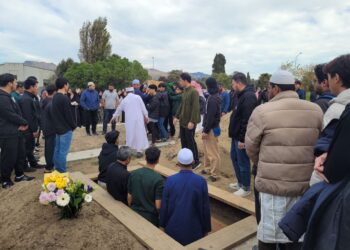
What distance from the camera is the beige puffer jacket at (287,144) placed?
8.13 feet

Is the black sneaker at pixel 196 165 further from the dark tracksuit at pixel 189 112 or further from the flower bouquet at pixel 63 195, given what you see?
the flower bouquet at pixel 63 195

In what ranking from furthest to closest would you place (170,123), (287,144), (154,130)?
(170,123)
(154,130)
(287,144)

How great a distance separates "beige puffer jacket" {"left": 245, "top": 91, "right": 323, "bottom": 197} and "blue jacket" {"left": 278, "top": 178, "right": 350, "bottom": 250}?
61 centimetres

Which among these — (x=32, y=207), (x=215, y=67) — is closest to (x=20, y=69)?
(x=215, y=67)

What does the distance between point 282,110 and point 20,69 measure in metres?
50.6

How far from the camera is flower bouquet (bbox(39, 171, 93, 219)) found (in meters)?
2.97

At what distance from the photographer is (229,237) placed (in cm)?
315

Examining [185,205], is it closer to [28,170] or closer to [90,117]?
[28,170]

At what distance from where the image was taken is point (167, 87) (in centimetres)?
951

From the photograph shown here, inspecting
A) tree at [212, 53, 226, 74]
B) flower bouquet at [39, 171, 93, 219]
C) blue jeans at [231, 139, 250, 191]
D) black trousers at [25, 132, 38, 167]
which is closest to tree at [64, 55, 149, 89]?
black trousers at [25, 132, 38, 167]

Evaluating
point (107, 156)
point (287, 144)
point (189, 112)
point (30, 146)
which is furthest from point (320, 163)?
point (30, 146)

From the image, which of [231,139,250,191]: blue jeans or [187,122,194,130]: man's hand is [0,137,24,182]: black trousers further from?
[231,139,250,191]: blue jeans

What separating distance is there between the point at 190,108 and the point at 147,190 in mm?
2799

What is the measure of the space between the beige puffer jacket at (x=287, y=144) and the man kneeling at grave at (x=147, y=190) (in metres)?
1.32
